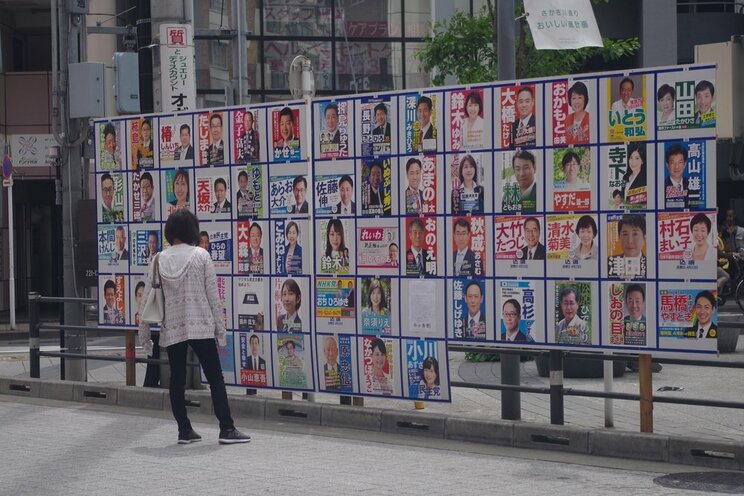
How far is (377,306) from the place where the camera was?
10500 mm

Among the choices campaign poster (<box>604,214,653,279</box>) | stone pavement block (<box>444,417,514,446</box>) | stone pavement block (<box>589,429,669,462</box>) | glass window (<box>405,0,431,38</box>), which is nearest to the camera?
stone pavement block (<box>589,429,669,462</box>)

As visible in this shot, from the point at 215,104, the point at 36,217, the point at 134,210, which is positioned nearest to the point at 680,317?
the point at 134,210

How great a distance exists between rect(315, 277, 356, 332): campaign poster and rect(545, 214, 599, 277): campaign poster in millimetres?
1872

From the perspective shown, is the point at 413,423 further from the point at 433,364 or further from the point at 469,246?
the point at 469,246

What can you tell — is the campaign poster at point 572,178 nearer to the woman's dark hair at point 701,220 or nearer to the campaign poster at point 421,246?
the woman's dark hair at point 701,220

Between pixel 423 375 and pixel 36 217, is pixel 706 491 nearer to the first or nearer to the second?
pixel 423 375

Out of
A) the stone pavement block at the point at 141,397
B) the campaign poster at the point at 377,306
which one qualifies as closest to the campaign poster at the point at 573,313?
the campaign poster at the point at 377,306

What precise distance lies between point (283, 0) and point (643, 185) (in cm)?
2158

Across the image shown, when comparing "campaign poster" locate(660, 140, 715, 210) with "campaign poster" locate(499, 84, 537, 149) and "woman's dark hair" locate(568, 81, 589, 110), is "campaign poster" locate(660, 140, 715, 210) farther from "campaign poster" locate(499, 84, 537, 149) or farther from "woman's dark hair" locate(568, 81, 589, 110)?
"campaign poster" locate(499, 84, 537, 149)

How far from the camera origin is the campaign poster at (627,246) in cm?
912

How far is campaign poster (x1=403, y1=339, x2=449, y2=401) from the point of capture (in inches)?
400

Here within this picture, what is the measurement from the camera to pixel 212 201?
11.6m

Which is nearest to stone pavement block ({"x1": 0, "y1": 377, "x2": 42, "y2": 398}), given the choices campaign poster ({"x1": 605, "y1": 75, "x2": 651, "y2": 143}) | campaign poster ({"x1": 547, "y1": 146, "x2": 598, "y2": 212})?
campaign poster ({"x1": 547, "y1": 146, "x2": 598, "y2": 212})

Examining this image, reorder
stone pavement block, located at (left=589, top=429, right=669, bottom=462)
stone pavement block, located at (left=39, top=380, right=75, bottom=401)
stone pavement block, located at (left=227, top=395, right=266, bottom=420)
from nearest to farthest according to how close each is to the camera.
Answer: stone pavement block, located at (left=589, top=429, right=669, bottom=462) → stone pavement block, located at (left=227, top=395, right=266, bottom=420) → stone pavement block, located at (left=39, top=380, right=75, bottom=401)
